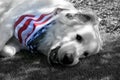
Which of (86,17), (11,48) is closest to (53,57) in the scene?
(11,48)

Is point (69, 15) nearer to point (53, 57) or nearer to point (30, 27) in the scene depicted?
point (30, 27)

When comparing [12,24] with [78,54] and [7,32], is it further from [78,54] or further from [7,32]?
[78,54]

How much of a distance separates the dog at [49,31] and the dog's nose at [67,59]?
0.03 meters

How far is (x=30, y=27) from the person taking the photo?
4.31 m

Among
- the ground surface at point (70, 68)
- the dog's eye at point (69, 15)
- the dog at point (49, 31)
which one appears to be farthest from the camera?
the dog's eye at point (69, 15)

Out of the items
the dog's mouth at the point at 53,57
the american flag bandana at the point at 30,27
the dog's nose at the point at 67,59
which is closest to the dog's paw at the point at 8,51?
the american flag bandana at the point at 30,27

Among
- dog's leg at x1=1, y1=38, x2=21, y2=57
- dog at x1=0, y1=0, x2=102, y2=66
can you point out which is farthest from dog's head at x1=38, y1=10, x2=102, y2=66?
dog's leg at x1=1, y1=38, x2=21, y2=57

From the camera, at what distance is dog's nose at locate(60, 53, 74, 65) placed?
3898 mm

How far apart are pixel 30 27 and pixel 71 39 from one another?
0.52 m

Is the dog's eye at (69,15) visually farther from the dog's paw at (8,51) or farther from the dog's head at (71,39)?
the dog's paw at (8,51)

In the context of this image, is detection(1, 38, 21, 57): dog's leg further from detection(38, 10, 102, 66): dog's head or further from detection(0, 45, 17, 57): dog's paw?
detection(38, 10, 102, 66): dog's head

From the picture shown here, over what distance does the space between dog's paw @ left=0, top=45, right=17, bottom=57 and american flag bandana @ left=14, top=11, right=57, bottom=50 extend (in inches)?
5.5

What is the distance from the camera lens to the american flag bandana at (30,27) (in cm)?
429

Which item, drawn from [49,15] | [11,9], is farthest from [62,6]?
[11,9]
